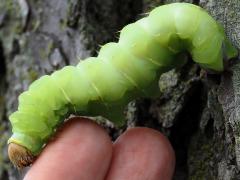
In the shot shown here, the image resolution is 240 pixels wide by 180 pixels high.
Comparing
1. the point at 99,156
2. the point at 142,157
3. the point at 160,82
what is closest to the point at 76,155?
the point at 99,156

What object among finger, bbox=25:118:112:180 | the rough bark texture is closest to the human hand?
finger, bbox=25:118:112:180

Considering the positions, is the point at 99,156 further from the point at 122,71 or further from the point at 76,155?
the point at 122,71

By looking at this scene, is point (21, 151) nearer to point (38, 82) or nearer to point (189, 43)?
point (38, 82)

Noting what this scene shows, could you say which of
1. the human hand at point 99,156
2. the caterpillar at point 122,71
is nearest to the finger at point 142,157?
the human hand at point 99,156

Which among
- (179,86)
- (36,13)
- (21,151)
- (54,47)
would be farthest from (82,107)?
(36,13)

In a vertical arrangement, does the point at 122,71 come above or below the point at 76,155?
above

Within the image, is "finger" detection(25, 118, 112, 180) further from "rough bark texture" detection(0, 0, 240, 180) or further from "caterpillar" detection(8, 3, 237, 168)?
"rough bark texture" detection(0, 0, 240, 180)

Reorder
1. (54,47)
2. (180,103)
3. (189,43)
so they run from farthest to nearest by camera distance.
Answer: (54,47) → (180,103) → (189,43)
